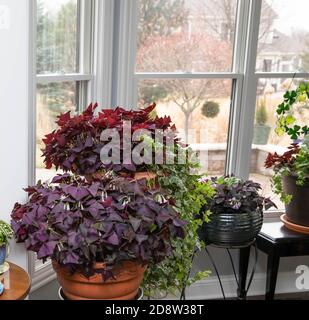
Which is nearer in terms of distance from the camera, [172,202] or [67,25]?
[172,202]

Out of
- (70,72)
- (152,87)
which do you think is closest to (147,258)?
(70,72)

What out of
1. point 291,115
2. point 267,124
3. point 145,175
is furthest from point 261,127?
point 145,175

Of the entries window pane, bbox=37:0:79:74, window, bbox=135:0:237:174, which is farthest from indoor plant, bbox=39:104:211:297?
window, bbox=135:0:237:174

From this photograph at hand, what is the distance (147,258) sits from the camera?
5.51ft

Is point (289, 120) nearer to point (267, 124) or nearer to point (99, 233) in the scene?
point (267, 124)

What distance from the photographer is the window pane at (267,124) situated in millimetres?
3318

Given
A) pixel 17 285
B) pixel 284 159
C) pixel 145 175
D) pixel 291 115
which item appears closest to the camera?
pixel 17 285

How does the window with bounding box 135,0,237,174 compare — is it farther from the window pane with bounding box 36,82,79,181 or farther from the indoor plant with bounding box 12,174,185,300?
the indoor plant with bounding box 12,174,185,300

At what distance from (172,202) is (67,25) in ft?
3.87

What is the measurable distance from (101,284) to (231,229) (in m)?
1.03

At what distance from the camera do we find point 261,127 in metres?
3.35

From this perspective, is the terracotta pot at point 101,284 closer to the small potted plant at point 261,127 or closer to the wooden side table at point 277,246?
the wooden side table at point 277,246

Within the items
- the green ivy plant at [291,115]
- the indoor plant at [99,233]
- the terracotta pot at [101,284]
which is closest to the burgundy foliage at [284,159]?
the green ivy plant at [291,115]

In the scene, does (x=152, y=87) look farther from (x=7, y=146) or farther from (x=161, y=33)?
(x=7, y=146)
